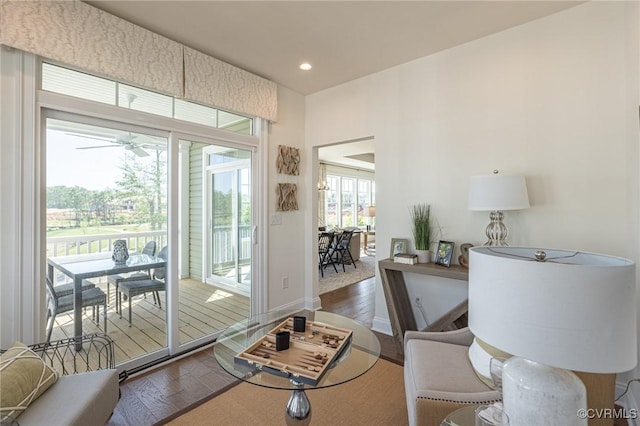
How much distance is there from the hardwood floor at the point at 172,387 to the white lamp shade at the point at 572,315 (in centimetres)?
208

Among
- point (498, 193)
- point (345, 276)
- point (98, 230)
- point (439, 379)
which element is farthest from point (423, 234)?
point (345, 276)

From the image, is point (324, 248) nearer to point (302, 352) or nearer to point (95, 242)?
point (95, 242)

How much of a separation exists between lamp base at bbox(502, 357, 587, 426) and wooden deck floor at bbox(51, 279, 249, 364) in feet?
9.04

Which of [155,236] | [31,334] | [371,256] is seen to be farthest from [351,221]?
[31,334]

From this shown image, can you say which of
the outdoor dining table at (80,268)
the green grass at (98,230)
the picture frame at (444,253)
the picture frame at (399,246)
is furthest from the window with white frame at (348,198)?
the outdoor dining table at (80,268)

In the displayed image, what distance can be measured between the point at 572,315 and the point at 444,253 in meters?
2.02

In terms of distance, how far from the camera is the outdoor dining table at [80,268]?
221cm

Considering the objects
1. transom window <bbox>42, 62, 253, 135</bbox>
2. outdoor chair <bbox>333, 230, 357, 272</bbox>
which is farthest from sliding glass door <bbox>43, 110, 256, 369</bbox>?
outdoor chair <bbox>333, 230, 357, 272</bbox>

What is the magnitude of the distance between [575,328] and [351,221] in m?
8.87

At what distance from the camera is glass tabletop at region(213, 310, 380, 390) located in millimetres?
1427

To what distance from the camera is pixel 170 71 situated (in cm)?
259

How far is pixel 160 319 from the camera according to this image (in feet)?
9.14

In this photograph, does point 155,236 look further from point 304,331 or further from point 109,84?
point 304,331

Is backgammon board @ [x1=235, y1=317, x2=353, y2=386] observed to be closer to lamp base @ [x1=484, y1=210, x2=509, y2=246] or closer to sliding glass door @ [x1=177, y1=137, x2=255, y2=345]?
lamp base @ [x1=484, y1=210, x2=509, y2=246]
